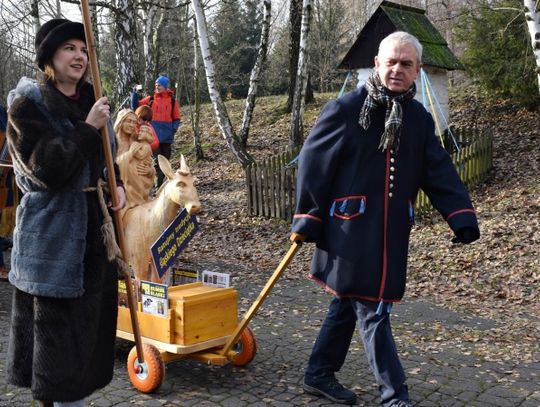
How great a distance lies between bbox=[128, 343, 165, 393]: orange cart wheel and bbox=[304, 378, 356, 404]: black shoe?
998 millimetres

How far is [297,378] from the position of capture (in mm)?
4809

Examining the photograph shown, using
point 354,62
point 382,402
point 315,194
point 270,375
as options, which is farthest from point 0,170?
point 354,62

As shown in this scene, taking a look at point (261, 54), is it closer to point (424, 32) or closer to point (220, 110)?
point (220, 110)

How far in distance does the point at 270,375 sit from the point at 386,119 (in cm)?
209

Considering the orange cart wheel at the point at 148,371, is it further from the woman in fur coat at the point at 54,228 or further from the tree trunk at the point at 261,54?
the tree trunk at the point at 261,54

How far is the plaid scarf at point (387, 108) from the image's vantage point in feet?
12.9

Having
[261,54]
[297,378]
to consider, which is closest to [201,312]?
[297,378]

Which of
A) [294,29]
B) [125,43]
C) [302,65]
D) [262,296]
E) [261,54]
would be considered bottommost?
[262,296]

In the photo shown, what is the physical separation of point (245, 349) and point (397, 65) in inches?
92.1

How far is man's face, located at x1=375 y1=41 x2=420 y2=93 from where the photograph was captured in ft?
12.6

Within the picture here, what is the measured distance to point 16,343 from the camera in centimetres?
329

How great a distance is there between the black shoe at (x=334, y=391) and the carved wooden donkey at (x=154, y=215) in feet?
4.87

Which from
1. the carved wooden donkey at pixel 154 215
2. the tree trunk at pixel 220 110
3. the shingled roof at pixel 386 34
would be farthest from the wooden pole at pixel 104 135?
the shingled roof at pixel 386 34

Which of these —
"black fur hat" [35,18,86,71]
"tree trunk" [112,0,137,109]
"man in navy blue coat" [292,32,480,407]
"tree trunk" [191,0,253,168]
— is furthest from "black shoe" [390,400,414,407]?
"tree trunk" [191,0,253,168]
